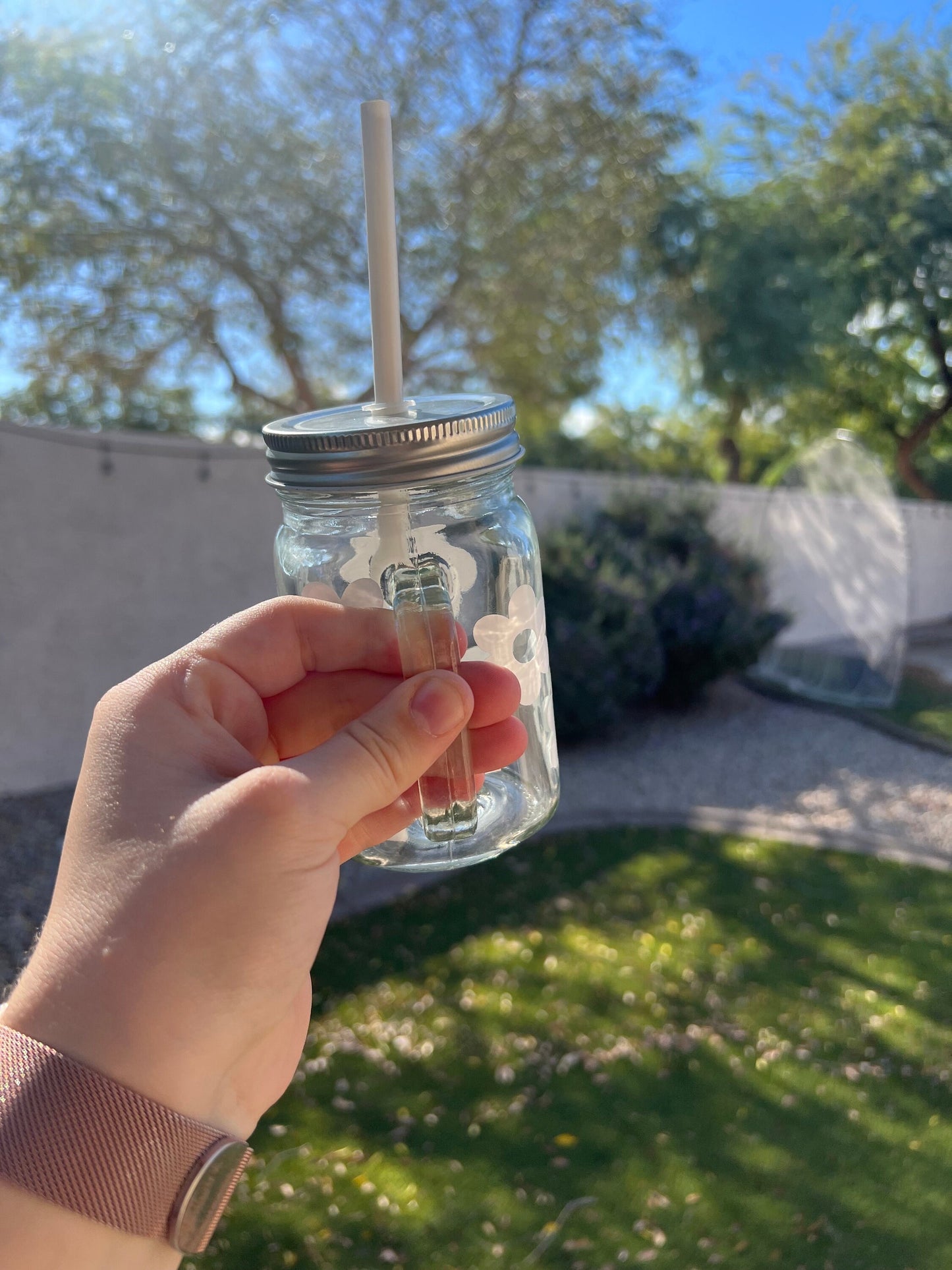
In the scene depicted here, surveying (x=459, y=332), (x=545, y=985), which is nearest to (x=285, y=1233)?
(x=545, y=985)

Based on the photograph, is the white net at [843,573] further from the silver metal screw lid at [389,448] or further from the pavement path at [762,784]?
the silver metal screw lid at [389,448]

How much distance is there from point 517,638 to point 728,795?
5.62 meters

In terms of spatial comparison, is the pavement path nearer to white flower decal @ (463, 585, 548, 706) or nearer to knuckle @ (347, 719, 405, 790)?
white flower decal @ (463, 585, 548, 706)

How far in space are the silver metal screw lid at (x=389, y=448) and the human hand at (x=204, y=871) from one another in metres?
0.22

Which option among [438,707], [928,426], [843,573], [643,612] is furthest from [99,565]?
[928,426]

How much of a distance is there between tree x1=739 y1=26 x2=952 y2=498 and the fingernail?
1467 cm

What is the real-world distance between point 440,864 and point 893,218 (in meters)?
15.2

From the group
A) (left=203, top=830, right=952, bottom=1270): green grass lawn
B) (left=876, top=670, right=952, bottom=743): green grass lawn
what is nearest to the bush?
(left=876, top=670, right=952, bottom=743): green grass lawn

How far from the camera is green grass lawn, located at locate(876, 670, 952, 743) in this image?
8.31 meters

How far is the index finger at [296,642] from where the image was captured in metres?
1.40

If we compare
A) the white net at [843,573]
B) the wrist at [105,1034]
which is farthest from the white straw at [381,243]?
the white net at [843,573]

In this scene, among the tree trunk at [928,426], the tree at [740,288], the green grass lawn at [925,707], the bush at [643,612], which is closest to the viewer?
the bush at [643,612]

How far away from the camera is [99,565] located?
6441 mm

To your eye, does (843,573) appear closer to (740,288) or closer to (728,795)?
(728,795)
